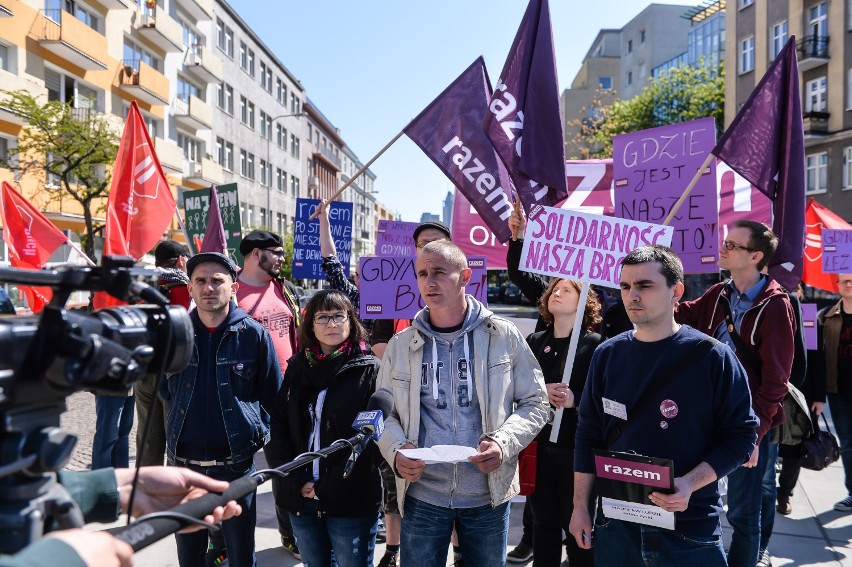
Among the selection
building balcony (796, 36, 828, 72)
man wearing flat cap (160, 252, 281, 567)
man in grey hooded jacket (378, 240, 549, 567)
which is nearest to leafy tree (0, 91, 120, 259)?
man wearing flat cap (160, 252, 281, 567)

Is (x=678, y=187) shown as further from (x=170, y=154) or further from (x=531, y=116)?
(x=170, y=154)

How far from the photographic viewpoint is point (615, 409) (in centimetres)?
276

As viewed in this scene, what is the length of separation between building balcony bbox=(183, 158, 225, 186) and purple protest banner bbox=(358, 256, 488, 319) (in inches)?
1248

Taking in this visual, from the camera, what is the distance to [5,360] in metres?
1.20

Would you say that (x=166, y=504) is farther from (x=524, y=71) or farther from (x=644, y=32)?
(x=644, y=32)

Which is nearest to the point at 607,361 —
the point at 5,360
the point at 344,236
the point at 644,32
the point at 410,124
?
the point at 5,360

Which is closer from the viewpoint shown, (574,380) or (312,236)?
(574,380)

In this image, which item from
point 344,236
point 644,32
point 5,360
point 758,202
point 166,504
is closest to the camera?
point 5,360

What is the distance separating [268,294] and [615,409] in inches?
120

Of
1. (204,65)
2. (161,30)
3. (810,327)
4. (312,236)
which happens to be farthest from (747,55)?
(810,327)

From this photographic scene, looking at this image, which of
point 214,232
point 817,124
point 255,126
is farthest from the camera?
point 255,126

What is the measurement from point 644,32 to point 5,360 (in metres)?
64.0

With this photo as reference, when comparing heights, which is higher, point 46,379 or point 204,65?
point 204,65

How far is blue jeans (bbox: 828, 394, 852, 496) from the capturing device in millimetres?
5660
